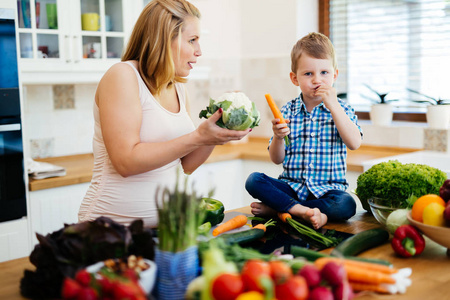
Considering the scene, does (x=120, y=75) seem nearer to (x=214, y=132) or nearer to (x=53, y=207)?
(x=214, y=132)

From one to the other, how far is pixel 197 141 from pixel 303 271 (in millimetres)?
772

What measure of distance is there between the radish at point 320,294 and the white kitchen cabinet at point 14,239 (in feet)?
7.23

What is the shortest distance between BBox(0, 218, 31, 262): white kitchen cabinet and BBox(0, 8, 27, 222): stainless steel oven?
0.04 meters

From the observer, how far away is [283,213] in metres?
1.97

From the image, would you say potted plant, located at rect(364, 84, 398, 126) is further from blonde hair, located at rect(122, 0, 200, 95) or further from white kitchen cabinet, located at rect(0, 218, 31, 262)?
white kitchen cabinet, located at rect(0, 218, 31, 262)

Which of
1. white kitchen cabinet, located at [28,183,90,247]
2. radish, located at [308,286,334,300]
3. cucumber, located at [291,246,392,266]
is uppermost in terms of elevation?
radish, located at [308,286,334,300]

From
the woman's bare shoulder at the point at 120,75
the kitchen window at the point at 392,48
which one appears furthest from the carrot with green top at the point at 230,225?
the kitchen window at the point at 392,48

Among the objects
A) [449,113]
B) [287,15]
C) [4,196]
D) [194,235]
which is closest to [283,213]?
[194,235]

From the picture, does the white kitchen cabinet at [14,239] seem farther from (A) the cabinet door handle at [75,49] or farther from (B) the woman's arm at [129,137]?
(B) the woman's arm at [129,137]

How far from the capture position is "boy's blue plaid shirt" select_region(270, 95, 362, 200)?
2.19m

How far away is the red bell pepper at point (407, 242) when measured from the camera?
1.52m

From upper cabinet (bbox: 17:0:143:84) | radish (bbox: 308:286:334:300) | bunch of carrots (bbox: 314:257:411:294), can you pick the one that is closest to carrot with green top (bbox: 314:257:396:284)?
bunch of carrots (bbox: 314:257:411:294)

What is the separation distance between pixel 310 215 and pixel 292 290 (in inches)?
35.4

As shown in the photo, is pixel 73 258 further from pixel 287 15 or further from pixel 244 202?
pixel 287 15
